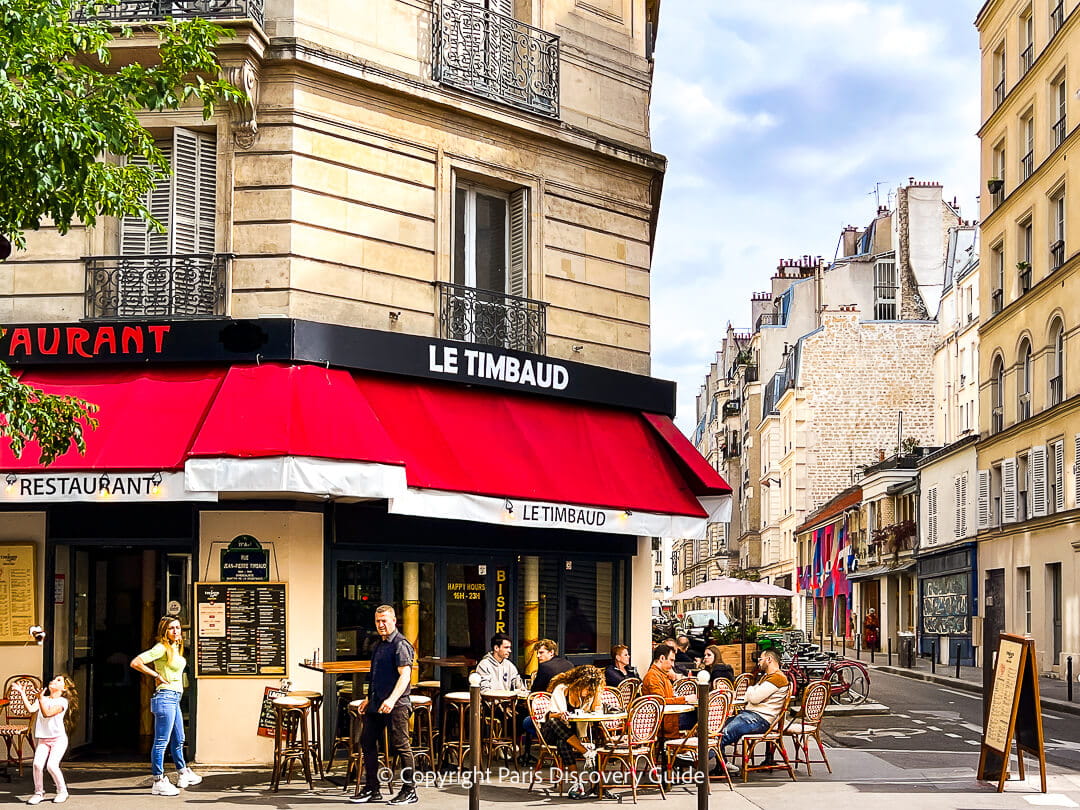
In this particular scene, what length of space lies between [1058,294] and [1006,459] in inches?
223

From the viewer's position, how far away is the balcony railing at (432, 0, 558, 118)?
16328mm

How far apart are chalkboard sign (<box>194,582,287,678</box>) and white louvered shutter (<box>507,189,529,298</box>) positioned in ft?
16.2

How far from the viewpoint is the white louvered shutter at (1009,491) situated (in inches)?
1507

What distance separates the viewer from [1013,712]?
1302 centimetres

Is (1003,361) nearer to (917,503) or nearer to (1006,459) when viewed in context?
(1006,459)

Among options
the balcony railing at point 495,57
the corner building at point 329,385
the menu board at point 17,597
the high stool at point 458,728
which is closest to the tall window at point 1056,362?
the corner building at point 329,385

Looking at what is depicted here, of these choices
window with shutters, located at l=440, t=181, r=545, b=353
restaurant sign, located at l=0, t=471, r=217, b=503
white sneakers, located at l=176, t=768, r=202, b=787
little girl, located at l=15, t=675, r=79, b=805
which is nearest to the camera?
little girl, located at l=15, t=675, r=79, b=805

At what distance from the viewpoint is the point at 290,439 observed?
13094mm

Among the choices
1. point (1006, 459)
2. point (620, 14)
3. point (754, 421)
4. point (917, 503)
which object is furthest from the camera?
point (754, 421)

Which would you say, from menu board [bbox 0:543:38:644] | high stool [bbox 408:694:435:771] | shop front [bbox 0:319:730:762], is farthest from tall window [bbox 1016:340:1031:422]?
menu board [bbox 0:543:38:644]

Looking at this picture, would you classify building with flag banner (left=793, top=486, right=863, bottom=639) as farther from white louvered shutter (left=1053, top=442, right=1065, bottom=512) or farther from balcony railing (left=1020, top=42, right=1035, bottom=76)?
white louvered shutter (left=1053, top=442, right=1065, bottom=512)

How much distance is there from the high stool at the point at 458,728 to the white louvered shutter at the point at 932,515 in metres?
35.0

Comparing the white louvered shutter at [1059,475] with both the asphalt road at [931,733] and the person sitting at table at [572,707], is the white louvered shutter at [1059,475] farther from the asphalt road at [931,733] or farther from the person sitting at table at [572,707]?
the person sitting at table at [572,707]

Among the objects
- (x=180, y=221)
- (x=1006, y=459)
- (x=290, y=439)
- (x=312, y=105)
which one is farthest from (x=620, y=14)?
(x=1006, y=459)
